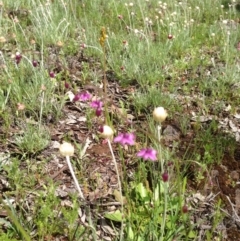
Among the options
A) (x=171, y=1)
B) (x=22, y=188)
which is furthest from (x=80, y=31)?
(x=22, y=188)

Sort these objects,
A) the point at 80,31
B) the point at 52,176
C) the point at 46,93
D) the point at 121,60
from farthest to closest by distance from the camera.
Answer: the point at 80,31 < the point at 121,60 < the point at 46,93 < the point at 52,176

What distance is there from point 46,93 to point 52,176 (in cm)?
77

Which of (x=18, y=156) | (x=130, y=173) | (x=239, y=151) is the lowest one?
(x=239, y=151)

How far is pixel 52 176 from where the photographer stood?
2307 millimetres

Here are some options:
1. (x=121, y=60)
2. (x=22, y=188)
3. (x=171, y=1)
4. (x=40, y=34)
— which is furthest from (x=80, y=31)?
(x=22, y=188)

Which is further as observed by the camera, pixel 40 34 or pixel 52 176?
pixel 40 34

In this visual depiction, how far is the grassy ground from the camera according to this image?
1.89 m

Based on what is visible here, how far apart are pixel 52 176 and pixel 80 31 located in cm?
222

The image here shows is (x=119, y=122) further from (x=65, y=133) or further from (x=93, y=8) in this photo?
(x=93, y=8)

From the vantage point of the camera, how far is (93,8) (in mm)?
4902

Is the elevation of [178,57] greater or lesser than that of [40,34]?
lesser

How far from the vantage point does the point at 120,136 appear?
1.45 m

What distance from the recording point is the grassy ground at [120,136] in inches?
74.5

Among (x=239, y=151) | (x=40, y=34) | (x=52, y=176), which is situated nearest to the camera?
(x=52, y=176)
